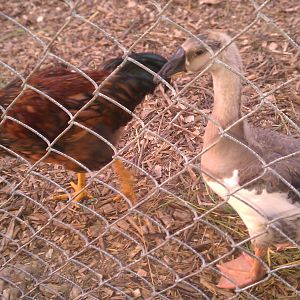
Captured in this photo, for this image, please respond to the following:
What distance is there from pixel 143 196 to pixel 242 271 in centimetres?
65

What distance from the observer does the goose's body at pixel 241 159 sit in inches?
58.9

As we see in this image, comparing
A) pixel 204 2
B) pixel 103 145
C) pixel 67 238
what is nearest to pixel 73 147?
pixel 103 145

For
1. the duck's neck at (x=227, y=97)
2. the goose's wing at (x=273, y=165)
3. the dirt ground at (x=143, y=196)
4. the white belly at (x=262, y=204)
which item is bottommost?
the dirt ground at (x=143, y=196)

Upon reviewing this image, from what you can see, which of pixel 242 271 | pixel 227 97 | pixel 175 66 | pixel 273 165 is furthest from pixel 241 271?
pixel 175 66

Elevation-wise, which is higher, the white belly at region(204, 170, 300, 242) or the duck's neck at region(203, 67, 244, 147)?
the duck's neck at region(203, 67, 244, 147)

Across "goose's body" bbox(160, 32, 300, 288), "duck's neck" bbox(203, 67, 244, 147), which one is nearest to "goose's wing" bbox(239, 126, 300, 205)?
"goose's body" bbox(160, 32, 300, 288)

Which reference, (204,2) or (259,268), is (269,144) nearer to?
(259,268)

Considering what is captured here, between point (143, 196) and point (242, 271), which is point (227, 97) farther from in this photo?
point (143, 196)

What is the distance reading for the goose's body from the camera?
1.50 m

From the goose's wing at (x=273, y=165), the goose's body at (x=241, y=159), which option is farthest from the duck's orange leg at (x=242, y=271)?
the goose's wing at (x=273, y=165)

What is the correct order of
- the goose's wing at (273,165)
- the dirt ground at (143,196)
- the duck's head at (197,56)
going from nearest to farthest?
the duck's head at (197,56) → the goose's wing at (273,165) → the dirt ground at (143,196)

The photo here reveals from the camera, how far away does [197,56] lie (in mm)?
1482

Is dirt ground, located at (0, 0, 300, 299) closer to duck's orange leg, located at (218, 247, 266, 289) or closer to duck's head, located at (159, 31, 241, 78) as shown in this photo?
duck's orange leg, located at (218, 247, 266, 289)

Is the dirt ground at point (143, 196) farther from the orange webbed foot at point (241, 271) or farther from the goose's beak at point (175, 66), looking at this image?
the goose's beak at point (175, 66)
